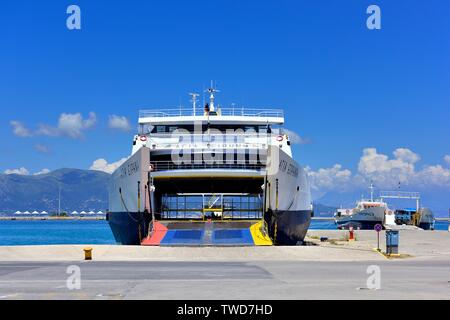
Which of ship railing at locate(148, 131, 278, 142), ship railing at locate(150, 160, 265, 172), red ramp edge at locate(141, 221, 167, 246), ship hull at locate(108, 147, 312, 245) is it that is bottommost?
red ramp edge at locate(141, 221, 167, 246)

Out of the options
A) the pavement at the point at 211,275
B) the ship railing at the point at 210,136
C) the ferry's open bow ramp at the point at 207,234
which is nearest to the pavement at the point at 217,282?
the pavement at the point at 211,275

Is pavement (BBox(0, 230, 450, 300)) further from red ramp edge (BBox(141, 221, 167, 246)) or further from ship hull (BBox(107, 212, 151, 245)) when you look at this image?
ship hull (BBox(107, 212, 151, 245))

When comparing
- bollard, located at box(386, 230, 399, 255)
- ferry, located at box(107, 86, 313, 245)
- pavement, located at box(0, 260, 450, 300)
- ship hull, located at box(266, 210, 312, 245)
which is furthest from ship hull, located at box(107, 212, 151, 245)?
bollard, located at box(386, 230, 399, 255)

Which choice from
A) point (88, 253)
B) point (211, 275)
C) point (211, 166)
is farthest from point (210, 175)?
point (211, 275)

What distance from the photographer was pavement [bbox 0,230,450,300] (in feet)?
46.5

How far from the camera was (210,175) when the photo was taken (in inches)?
1222

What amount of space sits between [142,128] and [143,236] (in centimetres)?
698

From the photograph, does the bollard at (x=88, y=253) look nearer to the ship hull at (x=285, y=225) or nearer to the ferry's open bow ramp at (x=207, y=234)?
the ferry's open bow ramp at (x=207, y=234)

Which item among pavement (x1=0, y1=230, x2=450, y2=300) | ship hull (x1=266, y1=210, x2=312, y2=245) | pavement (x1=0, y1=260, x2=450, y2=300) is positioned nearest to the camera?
pavement (x1=0, y1=260, x2=450, y2=300)

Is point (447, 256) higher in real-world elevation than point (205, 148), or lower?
lower

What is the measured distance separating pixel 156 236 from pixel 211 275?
39.9 ft
